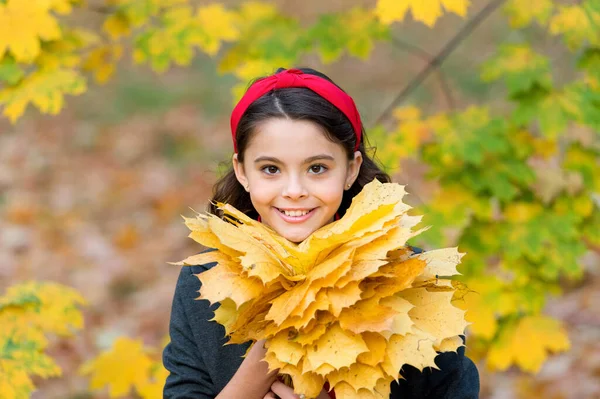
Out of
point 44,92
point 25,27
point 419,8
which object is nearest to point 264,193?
point 419,8

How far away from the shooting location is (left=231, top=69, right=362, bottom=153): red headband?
2.02 m

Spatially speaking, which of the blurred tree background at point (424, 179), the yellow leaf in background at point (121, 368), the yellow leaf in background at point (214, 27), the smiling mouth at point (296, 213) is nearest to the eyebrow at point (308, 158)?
the smiling mouth at point (296, 213)

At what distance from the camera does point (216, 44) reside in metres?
3.28

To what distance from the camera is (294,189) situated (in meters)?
1.89

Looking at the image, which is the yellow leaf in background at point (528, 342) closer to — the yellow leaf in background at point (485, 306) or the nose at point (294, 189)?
the yellow leaf in background at point (485, 306)

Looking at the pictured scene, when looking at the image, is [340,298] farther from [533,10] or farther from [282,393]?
[533,10]

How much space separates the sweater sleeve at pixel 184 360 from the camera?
2172 millimetres

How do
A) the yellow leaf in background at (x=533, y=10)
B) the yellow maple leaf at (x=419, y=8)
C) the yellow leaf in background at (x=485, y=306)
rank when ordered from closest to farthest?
the yellow maple leaf at (x=419, y=8), the yellow leaf in background at (x=533, y=10), the yellow leaf in background at (x=485, y=306)

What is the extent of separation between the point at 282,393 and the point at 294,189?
0.50 meters

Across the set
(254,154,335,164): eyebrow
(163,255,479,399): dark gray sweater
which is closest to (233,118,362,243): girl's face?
(254,154,335,164): eyebrow

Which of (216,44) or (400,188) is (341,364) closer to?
(400,188)

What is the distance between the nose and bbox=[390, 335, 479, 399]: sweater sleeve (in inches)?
21.7

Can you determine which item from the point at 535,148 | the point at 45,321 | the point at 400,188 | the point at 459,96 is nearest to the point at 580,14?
the point at 535,148

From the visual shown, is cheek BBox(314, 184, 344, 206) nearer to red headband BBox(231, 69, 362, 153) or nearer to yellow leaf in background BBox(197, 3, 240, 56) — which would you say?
red headband BBox(231, 69, 362, 153)
